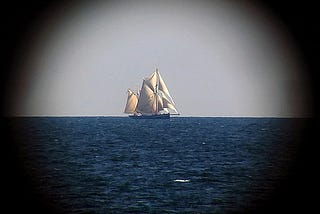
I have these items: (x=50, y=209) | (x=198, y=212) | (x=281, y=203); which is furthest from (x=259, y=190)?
(x=50, y=209)

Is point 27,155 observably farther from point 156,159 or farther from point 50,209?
point 50,209

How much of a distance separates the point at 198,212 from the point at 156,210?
2766 mm

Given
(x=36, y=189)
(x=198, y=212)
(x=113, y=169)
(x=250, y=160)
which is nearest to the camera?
(x=198, y=212)

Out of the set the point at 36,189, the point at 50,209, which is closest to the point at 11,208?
the point at 50,209

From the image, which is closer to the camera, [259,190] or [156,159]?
[259,190]

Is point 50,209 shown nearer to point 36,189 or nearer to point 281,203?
point 36,189

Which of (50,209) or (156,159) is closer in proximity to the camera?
(50,209)

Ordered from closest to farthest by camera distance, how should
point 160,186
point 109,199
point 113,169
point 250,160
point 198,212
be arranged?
1. point 198,212
2. point 109,199
3. point 160,186
4. point 113,169
5. point 250,160

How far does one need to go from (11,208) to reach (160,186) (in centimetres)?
1381

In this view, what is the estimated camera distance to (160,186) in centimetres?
4628

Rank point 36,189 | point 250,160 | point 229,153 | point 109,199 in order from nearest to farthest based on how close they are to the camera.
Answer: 1. point 109,199
2. point 36,189
3. point 250,160
4. point 229,153

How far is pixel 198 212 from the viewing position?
36312 mm

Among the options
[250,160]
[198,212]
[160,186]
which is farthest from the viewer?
[250,160]

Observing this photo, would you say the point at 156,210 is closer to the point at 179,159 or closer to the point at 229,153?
the point at 179,159
